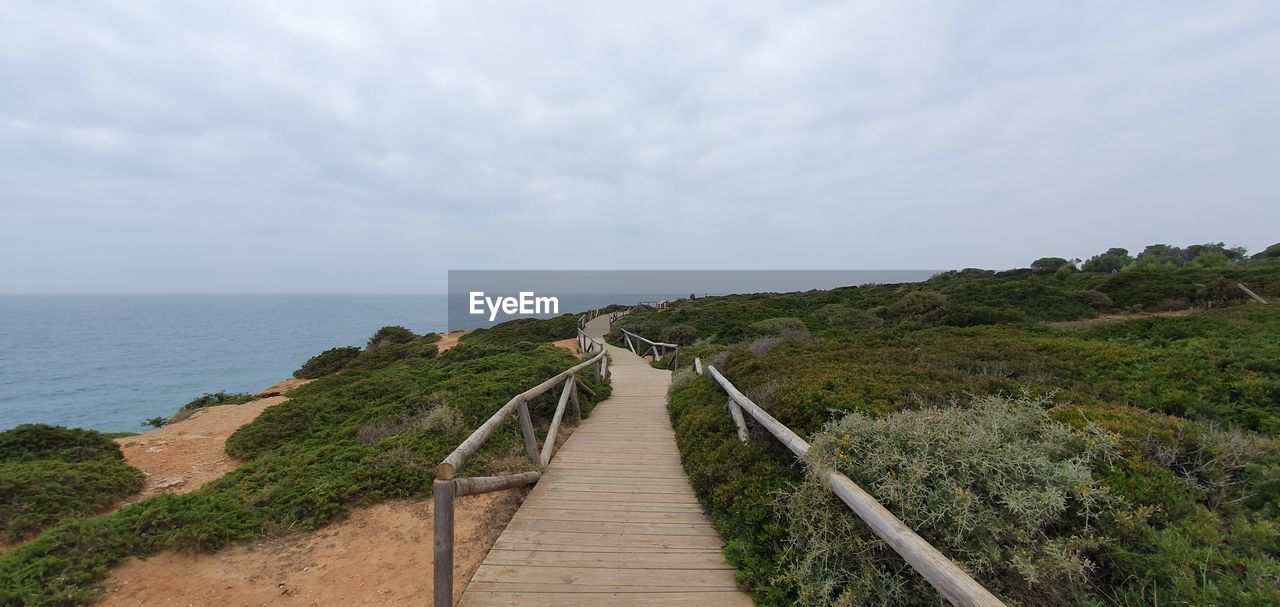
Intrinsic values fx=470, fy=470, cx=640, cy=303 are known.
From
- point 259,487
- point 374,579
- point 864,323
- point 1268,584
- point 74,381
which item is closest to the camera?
point 1268,584

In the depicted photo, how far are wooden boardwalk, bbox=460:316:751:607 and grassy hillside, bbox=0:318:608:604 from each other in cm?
129

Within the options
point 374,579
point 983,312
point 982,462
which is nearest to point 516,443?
point 374,579

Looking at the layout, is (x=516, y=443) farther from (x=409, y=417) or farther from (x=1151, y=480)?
(x=1151, y=480)

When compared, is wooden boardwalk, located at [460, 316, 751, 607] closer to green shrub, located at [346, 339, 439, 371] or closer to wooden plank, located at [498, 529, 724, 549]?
wooden plank, located at [498, 529, 724, 549]

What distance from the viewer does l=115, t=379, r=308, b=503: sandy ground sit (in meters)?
6.17

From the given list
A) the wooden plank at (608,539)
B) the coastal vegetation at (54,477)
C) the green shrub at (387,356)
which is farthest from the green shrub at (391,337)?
the wooden plank at (608,539)

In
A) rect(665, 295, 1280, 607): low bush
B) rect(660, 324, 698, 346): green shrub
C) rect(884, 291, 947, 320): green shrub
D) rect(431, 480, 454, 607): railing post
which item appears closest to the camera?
rect(665, 295, 1280, 607): low bush

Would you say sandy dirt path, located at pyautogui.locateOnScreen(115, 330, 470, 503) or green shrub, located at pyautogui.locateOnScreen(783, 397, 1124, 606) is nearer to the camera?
green shrub, located at pyautogui.locateOnScreen(783, 397, 1124, 606)

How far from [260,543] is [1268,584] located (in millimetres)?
6537

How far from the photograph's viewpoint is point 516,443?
19.8 feet

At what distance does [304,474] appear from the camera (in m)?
5.27

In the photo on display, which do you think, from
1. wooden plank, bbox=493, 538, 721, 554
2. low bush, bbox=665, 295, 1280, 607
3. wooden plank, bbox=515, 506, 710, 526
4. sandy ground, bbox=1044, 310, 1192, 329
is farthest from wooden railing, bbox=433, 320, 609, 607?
sandy ground, bbox=1044, 310, 1192, 329

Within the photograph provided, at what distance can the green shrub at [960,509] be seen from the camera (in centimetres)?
247

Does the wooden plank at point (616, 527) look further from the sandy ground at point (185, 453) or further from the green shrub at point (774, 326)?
the green shrub at point (774, 326)
